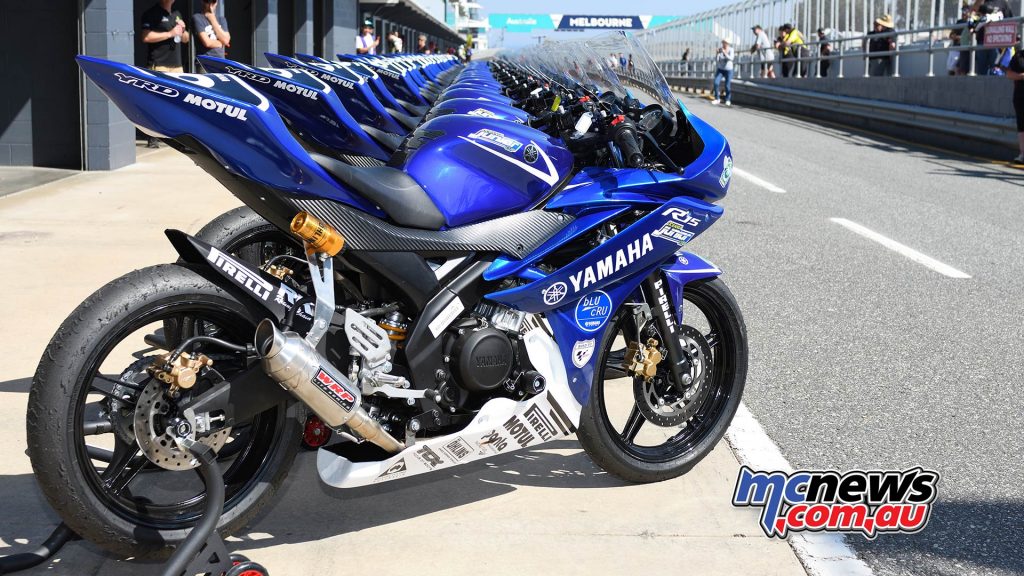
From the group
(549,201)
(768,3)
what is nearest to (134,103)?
(549,201)

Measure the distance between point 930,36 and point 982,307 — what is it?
50.9ft

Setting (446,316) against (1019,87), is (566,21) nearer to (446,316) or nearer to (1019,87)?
(1019,87)

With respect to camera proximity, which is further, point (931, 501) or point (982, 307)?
point (982, 307)

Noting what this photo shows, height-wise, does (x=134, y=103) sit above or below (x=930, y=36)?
below

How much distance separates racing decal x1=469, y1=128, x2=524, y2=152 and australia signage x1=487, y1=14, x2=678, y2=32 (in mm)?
117898

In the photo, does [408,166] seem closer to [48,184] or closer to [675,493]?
[675,493]

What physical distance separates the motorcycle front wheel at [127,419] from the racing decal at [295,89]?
3.05m

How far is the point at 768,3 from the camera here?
34750mm

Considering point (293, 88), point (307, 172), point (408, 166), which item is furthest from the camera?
point (293, 88)

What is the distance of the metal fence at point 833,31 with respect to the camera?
69.2 feet

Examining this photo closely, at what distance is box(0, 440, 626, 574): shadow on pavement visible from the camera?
3443 millimetres

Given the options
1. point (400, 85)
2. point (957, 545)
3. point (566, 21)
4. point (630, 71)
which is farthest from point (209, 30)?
point (566, 21)

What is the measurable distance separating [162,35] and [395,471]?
11.2 m

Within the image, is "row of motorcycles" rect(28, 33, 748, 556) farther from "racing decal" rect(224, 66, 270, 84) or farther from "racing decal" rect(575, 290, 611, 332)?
"racing decal" rect(224, 66, 270, 84)
